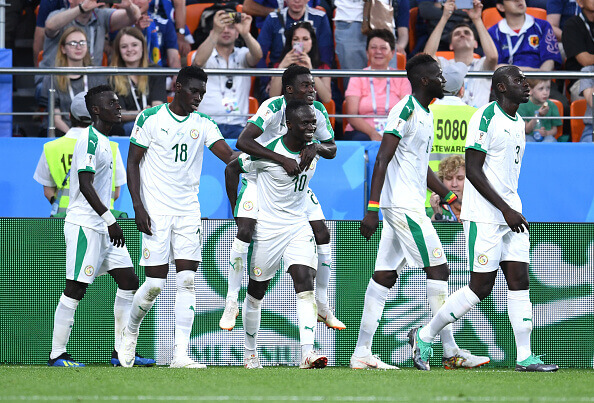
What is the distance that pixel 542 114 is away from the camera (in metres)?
12.0

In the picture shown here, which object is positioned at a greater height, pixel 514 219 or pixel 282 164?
pixel 282 164

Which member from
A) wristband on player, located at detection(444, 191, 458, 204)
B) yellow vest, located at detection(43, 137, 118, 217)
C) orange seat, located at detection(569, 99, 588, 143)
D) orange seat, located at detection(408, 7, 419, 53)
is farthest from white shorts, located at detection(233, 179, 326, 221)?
orange seat, located at detection(408, 7, 419, 53)

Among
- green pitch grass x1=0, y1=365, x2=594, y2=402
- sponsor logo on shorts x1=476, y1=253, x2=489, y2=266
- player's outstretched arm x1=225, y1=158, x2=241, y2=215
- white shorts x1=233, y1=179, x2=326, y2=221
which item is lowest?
green pitch grass x1=0, y1=365, x2=594, y2=402

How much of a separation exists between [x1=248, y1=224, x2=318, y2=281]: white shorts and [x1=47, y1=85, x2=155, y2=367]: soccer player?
1.18 meters

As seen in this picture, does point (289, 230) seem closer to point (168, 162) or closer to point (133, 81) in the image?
point (168, 162)

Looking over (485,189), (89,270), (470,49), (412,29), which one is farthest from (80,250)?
(412,29)

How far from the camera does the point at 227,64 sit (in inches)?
493

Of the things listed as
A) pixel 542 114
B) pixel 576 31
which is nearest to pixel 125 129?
pixel 542 114

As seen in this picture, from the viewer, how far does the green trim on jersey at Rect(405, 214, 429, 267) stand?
25.6ft

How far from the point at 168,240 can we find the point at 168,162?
25.3 inches

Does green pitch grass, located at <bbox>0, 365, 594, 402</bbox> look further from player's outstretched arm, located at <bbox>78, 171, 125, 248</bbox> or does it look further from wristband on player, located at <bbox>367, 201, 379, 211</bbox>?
wristband on player, located at <bbox>367, 201, 379, 211</bbox>

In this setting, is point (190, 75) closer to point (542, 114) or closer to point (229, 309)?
point (229, 309)

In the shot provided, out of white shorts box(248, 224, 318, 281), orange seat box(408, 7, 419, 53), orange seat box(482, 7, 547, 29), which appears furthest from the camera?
orange seat box(482, 7, 547, 29)

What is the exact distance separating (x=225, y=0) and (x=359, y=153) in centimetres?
412
